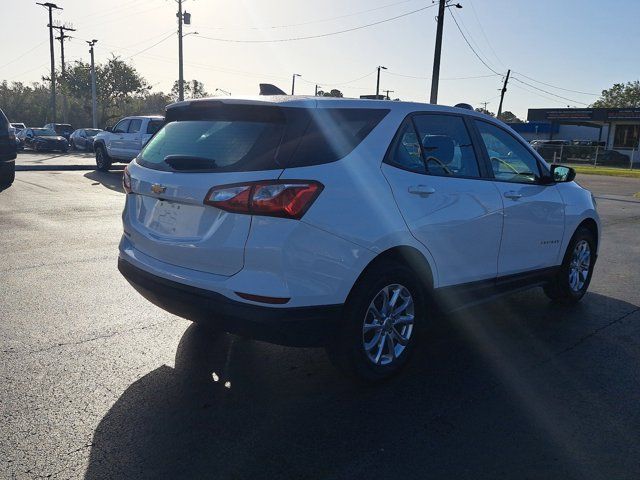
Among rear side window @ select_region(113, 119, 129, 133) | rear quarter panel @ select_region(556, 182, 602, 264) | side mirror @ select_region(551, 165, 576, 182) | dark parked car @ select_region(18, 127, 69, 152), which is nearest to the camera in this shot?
side mirror @ select_region(551, 165, 576, 182)

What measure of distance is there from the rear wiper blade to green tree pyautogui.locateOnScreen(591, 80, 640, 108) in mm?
101188

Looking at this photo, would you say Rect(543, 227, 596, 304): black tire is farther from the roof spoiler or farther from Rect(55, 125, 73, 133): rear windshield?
Rect(55, 125, 73, 133): rear windshield

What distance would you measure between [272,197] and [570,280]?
3826 mm

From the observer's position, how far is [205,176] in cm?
320

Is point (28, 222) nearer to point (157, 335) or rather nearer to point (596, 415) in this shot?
point (157, 335)

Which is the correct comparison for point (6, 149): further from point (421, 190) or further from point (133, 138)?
point (421, 190)

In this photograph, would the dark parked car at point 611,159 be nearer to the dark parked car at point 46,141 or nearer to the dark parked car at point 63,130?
the dark parked car at point 46,141

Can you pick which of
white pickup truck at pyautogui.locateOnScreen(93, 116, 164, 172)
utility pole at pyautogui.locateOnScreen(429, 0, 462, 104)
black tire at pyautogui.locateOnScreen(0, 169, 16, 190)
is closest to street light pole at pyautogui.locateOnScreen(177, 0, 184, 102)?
white pickup truck at pyautogui.locateOnScreen(93, 116, 164, 172)

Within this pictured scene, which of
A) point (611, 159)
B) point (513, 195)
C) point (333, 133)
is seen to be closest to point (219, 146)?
point (333, 133)

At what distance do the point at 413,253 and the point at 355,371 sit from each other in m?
0.86

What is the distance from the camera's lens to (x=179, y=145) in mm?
3670

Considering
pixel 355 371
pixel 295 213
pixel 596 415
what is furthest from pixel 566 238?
pixel 295 213

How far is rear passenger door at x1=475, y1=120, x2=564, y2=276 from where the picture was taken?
4.51 m

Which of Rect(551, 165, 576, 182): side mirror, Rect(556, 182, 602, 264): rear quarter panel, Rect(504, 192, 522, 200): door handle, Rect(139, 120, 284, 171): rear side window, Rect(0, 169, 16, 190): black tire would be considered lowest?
Rect(0, 169, 16, 190): black tire
